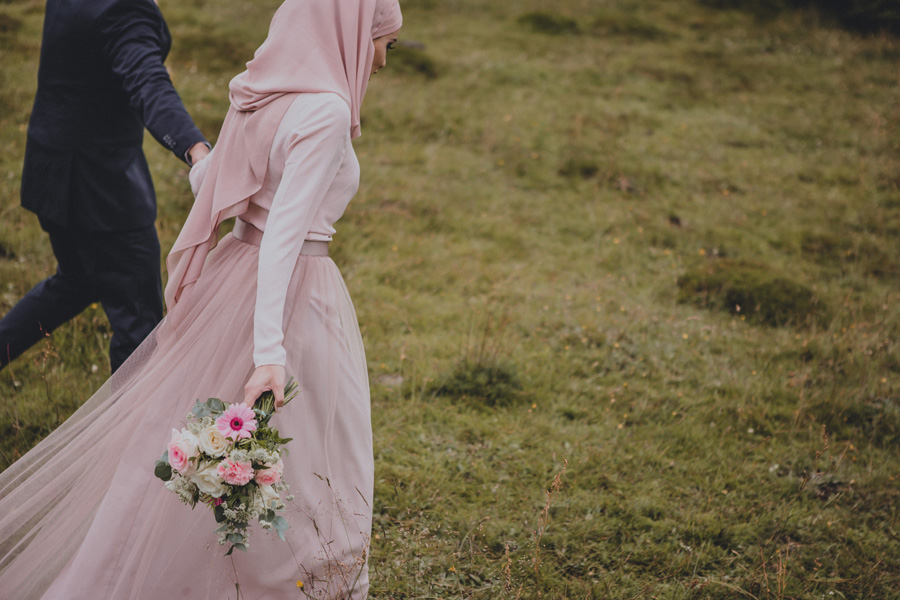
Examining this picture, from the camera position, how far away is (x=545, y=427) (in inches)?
172

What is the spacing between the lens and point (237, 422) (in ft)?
6.18

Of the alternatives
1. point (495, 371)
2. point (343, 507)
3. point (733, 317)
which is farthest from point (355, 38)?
point (733, 317)

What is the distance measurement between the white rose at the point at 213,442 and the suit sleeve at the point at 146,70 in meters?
1.27

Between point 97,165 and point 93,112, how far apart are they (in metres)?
0.24

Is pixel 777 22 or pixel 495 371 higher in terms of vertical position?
pixel 777 22

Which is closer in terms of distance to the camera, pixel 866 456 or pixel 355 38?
pixel 355 38

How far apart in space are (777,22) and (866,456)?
13.1 metres

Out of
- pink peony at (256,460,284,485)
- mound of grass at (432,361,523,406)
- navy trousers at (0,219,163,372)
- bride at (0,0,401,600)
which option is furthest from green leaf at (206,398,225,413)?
mound of grass at (432,361,523,406)

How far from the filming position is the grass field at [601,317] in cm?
353

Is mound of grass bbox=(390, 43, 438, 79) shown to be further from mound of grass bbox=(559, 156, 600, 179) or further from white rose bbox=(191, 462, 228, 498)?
white rose bbox=(191, 462, 228, 498)

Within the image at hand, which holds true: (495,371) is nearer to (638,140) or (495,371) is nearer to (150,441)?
(150,441)

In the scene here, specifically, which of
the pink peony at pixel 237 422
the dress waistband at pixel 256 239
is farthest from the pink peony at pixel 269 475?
the dress waistband at pixel 256 239

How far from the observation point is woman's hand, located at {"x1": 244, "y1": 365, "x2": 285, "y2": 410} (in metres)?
2.01

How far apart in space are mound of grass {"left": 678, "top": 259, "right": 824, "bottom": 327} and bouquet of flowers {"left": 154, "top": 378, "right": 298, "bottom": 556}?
187 inches
